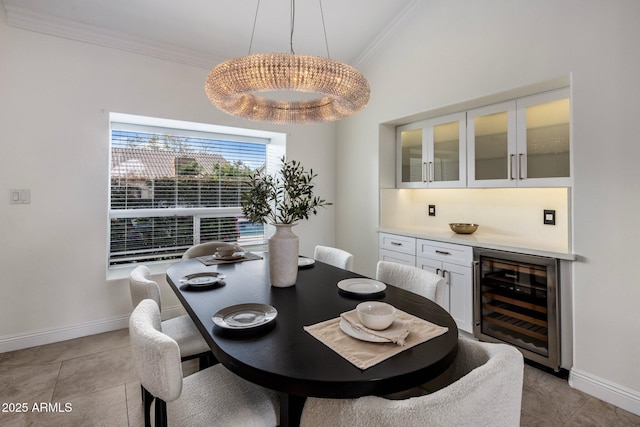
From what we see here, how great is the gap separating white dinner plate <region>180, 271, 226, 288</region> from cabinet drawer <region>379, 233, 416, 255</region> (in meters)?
1.95

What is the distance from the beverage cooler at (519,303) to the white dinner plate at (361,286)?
1314 millimetres

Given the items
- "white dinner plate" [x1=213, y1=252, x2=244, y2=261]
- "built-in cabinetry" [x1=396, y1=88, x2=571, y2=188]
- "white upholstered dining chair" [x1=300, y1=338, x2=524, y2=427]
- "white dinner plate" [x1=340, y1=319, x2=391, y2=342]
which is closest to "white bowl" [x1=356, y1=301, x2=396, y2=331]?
"white dinner plate" [x1=340, y1=319, x2=391, y2=342]

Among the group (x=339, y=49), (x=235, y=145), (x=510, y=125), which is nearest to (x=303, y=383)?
(x=510, y=125)

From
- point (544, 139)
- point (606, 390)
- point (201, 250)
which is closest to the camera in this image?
point (606, 390)

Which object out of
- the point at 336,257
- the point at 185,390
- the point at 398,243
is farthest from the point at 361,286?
the point at 398,243

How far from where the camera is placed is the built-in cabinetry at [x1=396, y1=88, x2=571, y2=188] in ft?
7.51

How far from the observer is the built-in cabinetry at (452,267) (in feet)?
8.62

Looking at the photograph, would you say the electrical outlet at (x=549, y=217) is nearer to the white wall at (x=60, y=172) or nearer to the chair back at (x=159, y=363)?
the chair back at (x=159, y=363)

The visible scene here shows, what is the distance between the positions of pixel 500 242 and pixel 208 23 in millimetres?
3207

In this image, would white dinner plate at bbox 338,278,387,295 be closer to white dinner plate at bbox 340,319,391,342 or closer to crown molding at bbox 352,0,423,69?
white dinner plate at bbox 340,319,391,342

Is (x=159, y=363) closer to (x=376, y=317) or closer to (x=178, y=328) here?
(x=376, y=317)

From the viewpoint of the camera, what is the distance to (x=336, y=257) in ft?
8.18

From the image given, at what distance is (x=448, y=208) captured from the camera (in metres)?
3.39

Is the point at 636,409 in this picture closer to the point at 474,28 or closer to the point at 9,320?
the point at 474,28
